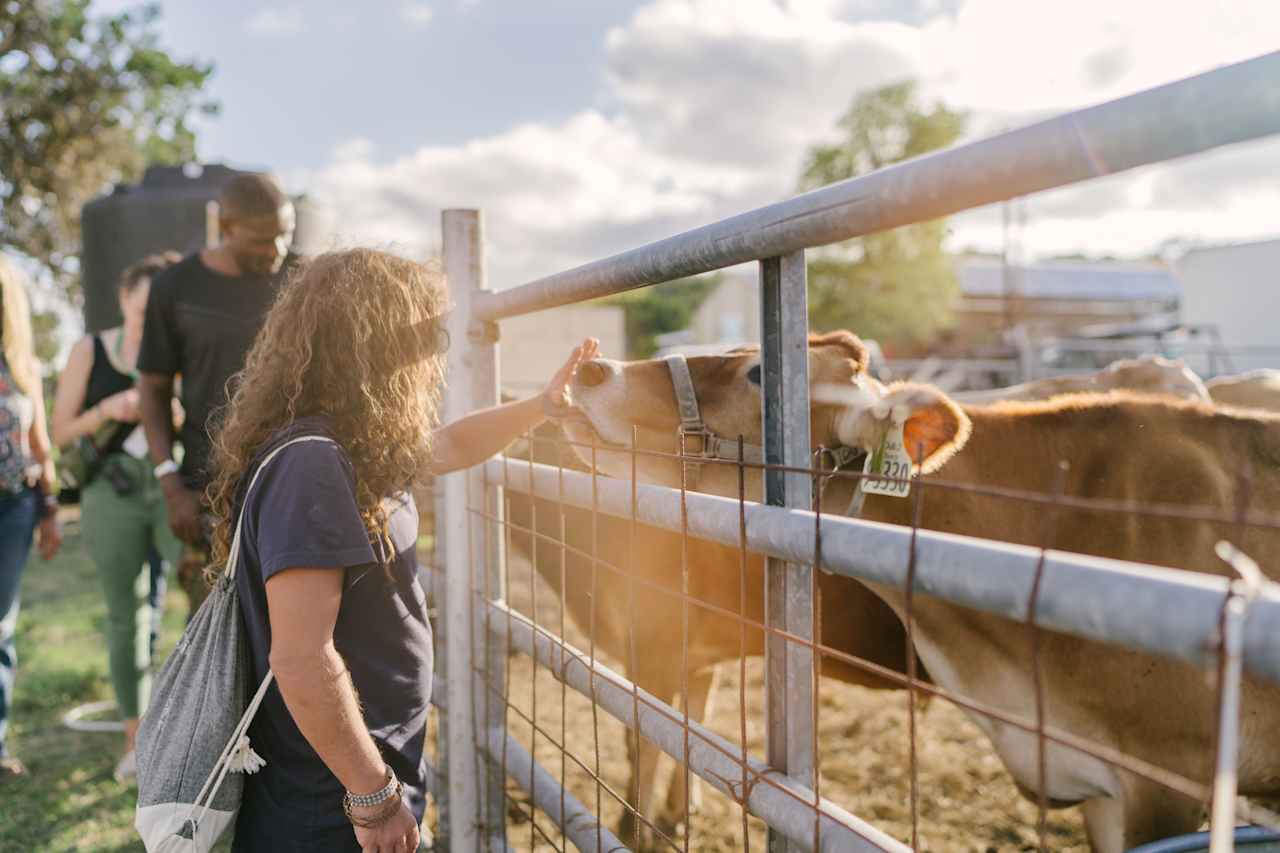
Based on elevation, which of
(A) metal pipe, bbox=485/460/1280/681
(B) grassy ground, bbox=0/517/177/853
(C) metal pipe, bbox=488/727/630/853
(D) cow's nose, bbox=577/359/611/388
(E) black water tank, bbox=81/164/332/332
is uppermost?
(E) black water tank, bbox=81/164/332/332

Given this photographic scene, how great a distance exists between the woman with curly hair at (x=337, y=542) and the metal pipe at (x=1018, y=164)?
597 millimetres

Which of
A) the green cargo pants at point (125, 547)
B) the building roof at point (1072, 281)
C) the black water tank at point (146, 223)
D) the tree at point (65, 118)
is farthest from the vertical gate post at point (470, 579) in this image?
the building roof at point (1072, 281)

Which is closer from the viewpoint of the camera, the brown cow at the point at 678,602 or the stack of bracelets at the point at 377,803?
the stack of bracelets at the point at 377,803

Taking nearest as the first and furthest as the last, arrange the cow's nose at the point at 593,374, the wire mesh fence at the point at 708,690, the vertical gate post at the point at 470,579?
the wire mesh fence at the point at 708,690
the cow's nose at the point at 593,374
the vertical gate post at the point at 470,579

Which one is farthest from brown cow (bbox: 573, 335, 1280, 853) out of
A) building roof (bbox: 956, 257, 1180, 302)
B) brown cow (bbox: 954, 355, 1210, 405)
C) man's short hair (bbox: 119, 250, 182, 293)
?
building roof (bbox: 956, 257, 1180, 302)

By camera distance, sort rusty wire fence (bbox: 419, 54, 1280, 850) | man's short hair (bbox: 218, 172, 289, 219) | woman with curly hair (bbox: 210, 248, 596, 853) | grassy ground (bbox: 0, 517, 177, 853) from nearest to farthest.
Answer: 1. rusty wire fence (bbox: 419, 54, 1280, 850)
2. woman with curly hair (bbox: 210, 248, 596, 853)
3. man's short hair (bbox: 218, 172, 289, 219)
4. grassy ground (bbox: 0, 517, 177, 853)

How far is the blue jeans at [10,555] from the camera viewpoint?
3.71 metres

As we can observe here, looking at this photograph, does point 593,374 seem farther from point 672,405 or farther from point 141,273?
point 141,273

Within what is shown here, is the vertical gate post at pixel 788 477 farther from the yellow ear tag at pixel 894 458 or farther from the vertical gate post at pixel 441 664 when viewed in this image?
the vertical gate post at pixel 441 664

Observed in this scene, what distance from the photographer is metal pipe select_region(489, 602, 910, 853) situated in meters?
1.23

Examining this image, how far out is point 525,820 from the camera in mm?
3516

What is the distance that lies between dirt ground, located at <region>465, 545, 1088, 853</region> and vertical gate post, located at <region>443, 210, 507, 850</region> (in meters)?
0.35

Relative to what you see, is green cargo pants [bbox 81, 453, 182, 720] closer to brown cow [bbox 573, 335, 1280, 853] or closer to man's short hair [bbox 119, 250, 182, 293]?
man's short hair [bbox 119, 250, 182, 293]

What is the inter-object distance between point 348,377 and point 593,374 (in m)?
0.79
